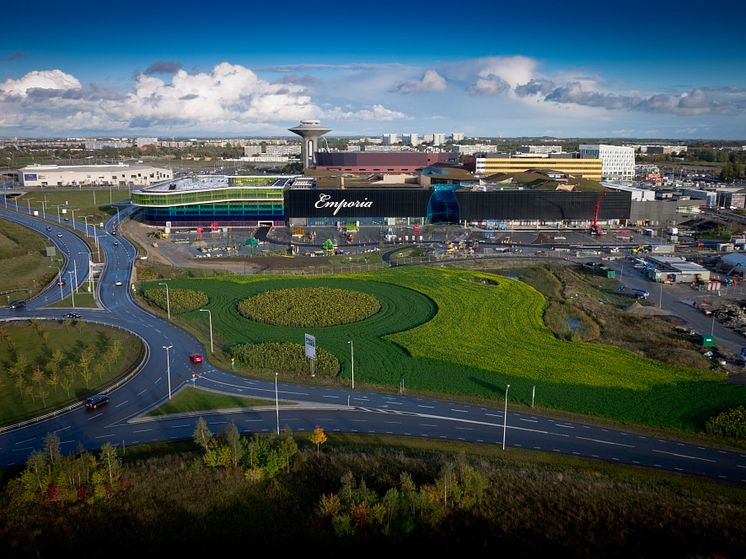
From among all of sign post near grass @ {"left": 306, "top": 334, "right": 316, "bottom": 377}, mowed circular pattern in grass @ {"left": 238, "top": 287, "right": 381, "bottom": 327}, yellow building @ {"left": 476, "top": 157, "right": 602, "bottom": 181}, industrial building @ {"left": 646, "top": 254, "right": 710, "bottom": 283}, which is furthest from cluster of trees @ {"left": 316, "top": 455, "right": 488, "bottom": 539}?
yellow building @ {"left": 476, "top": 157, "right": 602, "bottom": 181}

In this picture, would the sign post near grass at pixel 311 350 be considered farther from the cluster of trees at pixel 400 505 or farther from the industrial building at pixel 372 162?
the industrial building at pixel 372 162

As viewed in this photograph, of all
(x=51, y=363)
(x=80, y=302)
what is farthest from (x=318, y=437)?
(x=80, y=302)

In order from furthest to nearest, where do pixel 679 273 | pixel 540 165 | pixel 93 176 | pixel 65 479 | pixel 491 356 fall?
1. pixel 93 176
2. pixel 540 165
3. pixel 679 273
4. pixel 491 356
5. pixel 65 479

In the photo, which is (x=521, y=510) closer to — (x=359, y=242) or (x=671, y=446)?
(x=671, y=446)

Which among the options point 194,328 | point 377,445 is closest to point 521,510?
point 377,445

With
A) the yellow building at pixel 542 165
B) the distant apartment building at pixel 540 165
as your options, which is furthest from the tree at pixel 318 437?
the yellow building at pixel 542 165

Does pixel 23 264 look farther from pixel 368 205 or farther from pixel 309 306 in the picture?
pixel 368 205
